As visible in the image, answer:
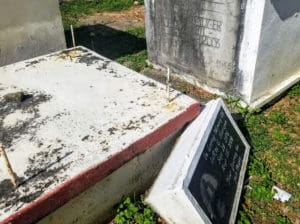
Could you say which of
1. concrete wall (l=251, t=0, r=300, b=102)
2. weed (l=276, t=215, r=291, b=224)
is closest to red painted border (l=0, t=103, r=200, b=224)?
weed (l=276, t=215, r=291, b=224)

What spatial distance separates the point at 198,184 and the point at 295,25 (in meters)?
3.53

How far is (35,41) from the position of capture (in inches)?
231

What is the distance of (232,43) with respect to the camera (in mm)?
5031

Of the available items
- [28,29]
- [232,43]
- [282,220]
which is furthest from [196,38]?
[282,220]

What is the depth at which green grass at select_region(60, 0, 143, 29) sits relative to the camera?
10.1m

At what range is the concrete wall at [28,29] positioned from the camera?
17.8 ft

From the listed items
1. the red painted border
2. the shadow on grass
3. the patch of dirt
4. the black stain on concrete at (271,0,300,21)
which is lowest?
the shadow on grass

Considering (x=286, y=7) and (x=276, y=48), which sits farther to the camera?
(x=276, y=48)

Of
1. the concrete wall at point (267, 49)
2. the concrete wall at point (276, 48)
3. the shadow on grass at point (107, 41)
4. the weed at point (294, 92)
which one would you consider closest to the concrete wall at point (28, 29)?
the shadow on grass at point (107, 41)

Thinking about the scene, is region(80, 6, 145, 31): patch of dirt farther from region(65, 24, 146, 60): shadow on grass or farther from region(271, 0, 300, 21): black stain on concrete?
region(271, 0, 300, 21): black stain on concrete

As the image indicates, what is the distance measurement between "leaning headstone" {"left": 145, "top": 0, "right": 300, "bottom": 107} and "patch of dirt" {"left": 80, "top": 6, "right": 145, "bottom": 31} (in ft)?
10.0

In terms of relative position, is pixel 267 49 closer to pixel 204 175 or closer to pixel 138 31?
pixel 204 175

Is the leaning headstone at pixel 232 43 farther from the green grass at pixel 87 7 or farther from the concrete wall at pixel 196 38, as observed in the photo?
the green grass at pixel 87 7

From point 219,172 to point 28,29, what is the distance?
4150 mm
